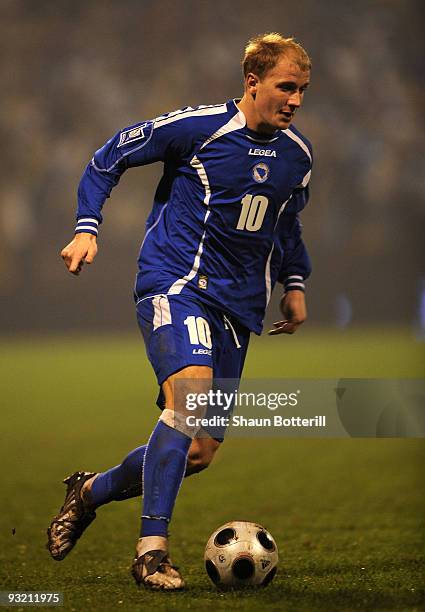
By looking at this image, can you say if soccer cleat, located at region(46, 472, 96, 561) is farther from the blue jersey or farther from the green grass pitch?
the blue jersey

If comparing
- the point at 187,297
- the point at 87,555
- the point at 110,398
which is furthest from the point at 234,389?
the point at 110,398

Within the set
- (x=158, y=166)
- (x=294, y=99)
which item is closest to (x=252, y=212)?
(x=294, y=99)

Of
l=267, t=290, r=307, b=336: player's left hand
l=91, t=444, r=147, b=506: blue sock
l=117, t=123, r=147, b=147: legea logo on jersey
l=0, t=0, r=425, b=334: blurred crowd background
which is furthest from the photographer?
l=0, t=0, r=425, b=334: blurred crowd background

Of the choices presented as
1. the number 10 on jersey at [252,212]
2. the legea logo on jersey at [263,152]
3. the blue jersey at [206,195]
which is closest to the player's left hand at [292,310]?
the blue jersey at [206,195]

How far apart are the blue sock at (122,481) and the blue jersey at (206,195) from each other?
56 cm

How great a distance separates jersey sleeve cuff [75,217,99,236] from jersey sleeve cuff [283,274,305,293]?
99cm

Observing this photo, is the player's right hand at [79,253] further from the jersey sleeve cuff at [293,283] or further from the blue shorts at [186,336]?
the jersey sleeve cuff at [293,283]

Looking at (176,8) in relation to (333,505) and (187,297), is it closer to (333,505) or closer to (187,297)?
(333,505)

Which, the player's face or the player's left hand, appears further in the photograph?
the player's left hand

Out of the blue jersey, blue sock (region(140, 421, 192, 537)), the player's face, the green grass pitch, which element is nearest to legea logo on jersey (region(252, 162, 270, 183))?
the blue jersey

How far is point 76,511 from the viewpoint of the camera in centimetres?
372

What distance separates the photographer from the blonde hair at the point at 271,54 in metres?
3.43

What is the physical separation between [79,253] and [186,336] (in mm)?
421

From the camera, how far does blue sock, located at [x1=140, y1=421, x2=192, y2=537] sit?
10.3 feet
